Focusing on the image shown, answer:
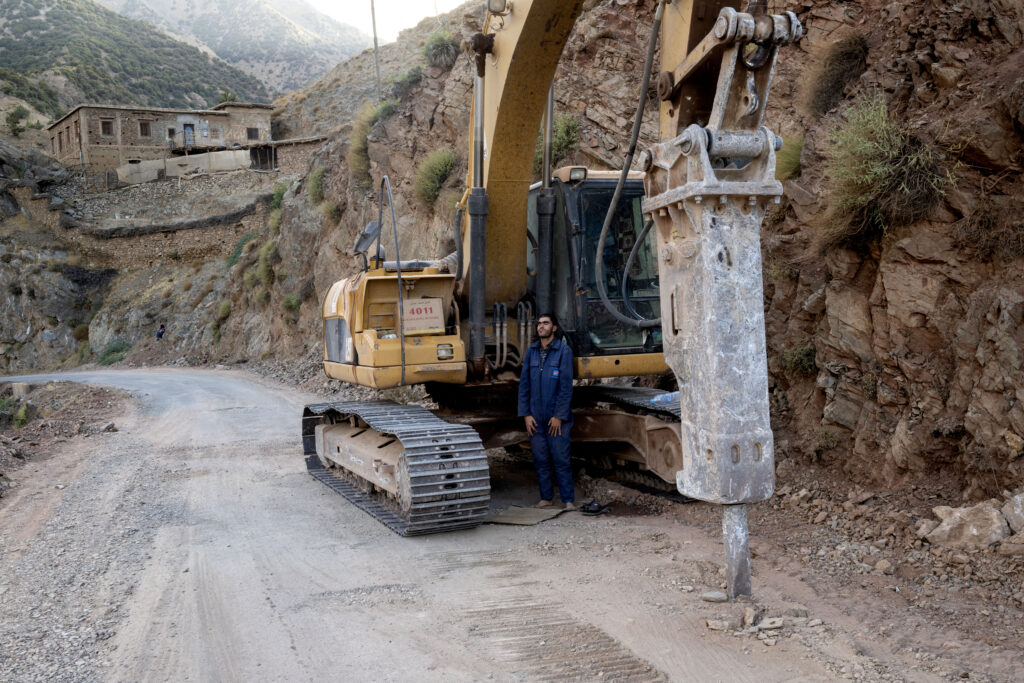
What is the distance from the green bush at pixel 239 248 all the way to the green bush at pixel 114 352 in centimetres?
550

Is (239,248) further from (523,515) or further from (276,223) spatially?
(523,515)

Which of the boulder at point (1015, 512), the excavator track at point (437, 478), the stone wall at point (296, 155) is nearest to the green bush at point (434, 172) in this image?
the excavator track at point (437, 478)

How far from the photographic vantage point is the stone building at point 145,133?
45031mm

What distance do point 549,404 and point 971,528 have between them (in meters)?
3.29

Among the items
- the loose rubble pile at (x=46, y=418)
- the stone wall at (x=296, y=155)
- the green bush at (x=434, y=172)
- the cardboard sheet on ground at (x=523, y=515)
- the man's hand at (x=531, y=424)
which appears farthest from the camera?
the stone wall at (x=296, y=155)

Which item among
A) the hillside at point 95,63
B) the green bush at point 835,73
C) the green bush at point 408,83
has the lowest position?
the green bush at point 835,73

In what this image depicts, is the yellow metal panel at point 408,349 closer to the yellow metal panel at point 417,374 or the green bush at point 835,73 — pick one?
the yellow metal panel at point 417,374

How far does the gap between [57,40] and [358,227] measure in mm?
69213

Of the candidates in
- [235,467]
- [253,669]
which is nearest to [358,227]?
[235,467]

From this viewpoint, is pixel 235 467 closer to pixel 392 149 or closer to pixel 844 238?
pixel 844 238

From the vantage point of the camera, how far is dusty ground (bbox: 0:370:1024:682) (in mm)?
3984

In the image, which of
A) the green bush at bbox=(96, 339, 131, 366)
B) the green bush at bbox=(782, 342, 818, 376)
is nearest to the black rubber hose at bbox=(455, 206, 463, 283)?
the green bush at bbox=(782, 342, 818, 376)

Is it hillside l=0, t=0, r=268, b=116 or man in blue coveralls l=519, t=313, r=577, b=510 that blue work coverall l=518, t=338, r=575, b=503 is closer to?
man in blue coveralls l=519, t=313, r=577, b=510

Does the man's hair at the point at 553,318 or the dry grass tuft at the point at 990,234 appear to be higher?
the dry grass tuft at the point at 990,234
